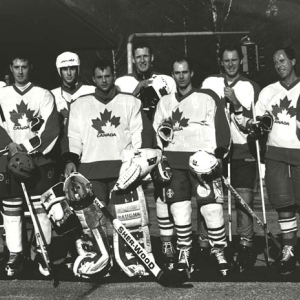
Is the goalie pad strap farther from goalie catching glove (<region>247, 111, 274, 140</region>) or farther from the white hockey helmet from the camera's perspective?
the white hockey helmet

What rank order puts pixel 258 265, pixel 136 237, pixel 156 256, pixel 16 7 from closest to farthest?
pixel 136 237 → pixel 258 265 → pixel 156 256 → pixel 16 7

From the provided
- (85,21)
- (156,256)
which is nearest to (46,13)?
(85,21)

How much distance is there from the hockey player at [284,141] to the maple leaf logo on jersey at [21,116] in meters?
1.91

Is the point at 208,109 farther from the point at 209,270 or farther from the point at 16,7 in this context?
the point at 16,7

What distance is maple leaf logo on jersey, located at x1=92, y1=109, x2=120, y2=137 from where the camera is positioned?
5754 mm

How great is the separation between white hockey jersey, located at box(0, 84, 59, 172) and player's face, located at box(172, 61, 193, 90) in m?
1.10

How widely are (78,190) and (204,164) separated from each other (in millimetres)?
1038

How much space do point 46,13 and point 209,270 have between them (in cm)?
1185

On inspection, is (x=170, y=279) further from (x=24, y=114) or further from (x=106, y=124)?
(x=24, y=114)

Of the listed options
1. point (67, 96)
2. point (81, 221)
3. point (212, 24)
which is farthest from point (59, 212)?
point (212, 24)

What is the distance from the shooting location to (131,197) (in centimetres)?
557

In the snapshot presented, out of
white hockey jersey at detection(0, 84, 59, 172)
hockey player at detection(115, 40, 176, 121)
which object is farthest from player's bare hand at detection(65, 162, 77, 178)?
hockey player at detection(115, 40, 176, 121)

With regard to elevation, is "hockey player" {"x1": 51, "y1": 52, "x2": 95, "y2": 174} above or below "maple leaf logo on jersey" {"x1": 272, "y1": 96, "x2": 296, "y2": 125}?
above

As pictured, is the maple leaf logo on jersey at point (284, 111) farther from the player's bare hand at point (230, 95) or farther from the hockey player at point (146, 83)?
the hockey player at point (146, 83)
